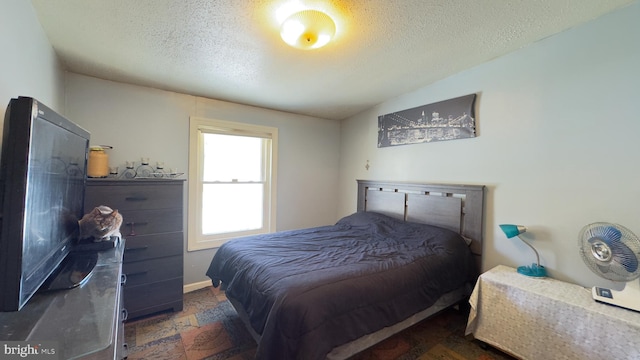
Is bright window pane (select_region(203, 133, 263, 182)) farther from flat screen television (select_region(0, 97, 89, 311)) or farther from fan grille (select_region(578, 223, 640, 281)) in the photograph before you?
fan grille (select_region(578, 223, 640, 281))

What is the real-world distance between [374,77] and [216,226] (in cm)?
266

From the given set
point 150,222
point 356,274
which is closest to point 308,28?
point 356,274

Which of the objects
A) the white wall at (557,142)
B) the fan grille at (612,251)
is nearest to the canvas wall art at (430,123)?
the white wall at (557,142)

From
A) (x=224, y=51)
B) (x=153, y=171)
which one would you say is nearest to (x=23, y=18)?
(x=224, y=51)

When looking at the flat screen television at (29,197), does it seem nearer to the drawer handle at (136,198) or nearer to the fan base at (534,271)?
the drawer handle at (136,198)

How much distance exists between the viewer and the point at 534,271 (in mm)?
1928

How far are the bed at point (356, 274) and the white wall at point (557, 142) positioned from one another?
279 mm

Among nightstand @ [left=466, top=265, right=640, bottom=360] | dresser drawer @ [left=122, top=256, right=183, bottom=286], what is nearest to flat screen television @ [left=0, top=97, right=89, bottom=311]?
dresser drawer @ [left=122, top=256, right=183, bottom=286]

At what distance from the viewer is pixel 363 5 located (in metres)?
1.50

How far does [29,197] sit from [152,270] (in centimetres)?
188

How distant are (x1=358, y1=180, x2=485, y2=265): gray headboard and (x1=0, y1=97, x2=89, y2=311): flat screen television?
2877 millimetres

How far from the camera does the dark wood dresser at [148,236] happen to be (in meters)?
2.21

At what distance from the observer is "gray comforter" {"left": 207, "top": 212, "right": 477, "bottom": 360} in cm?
139

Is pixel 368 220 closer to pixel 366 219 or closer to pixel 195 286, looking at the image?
pixel 366 219
